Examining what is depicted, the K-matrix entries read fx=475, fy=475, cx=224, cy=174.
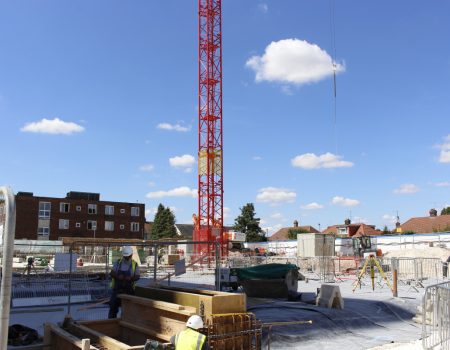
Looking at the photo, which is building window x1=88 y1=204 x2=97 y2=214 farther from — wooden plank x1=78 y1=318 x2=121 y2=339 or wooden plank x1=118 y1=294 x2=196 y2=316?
wooden plank x1=118 y1=294 x2=196 y2=316

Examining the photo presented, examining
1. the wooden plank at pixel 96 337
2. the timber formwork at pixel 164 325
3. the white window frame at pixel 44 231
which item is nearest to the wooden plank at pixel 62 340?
the timber formwork at pixel 164 325

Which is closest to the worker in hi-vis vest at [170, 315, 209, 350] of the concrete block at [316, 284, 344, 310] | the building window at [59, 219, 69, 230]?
the concrete block at [316, 284, 344, 310]

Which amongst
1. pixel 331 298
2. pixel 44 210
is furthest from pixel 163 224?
pixel 331 298

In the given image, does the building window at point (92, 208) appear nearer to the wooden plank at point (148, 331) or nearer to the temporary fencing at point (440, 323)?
the wooden plank at point (148, 331)

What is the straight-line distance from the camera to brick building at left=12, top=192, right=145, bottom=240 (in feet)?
218

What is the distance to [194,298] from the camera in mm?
7332

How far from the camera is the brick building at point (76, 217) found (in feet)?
218

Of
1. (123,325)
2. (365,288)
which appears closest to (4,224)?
(123,325)

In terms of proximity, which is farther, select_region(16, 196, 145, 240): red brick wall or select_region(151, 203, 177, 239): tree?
select_region(151, 203, 177, 239): tree

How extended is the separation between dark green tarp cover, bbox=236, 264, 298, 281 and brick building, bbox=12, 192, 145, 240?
177 feet

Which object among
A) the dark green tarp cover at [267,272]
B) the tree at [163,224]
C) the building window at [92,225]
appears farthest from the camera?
the tree at [163,224]

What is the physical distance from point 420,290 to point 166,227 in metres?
77.8

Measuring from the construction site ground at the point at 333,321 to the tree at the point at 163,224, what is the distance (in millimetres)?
78941

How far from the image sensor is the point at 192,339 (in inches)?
226
